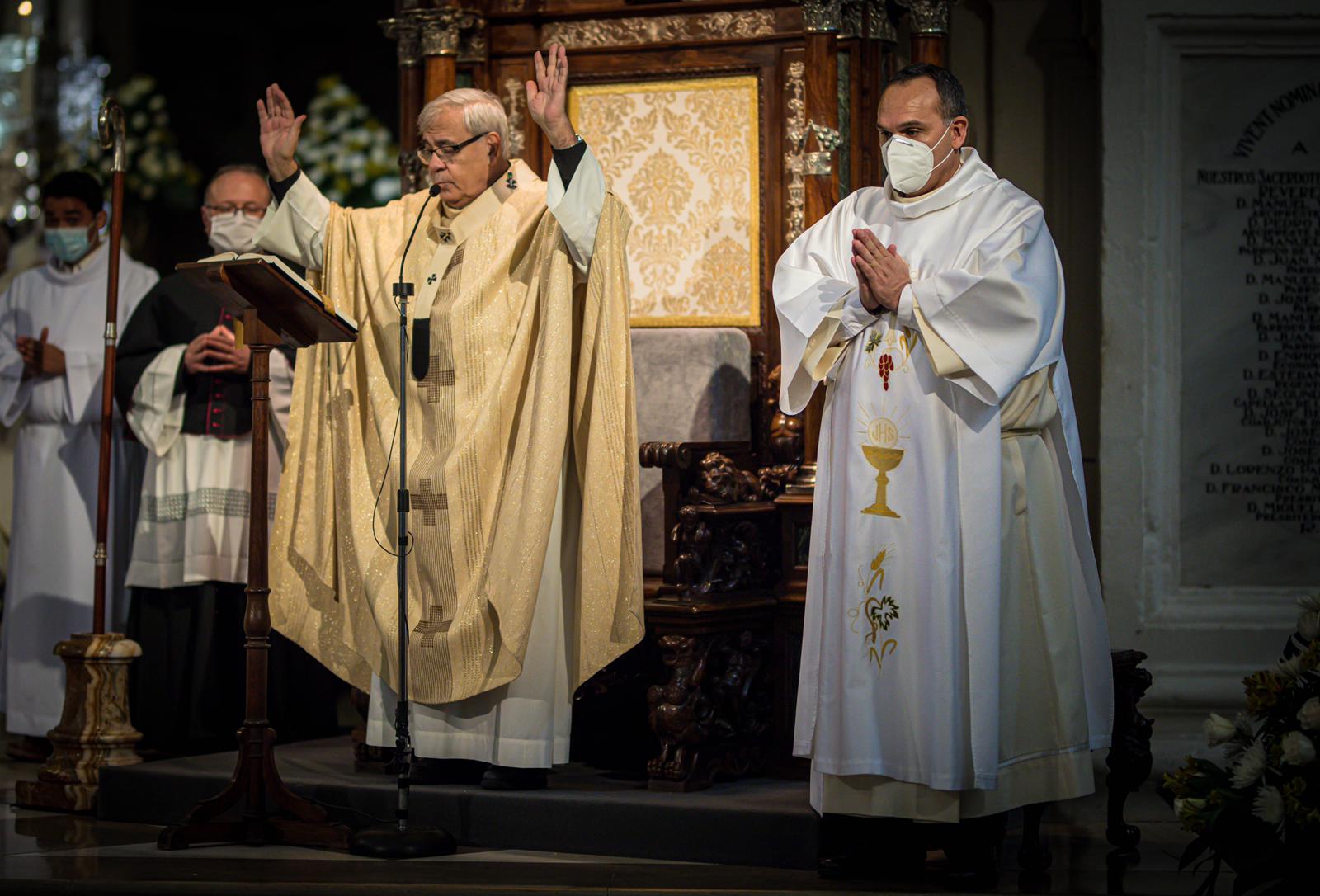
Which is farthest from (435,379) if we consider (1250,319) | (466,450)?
(1250,319)

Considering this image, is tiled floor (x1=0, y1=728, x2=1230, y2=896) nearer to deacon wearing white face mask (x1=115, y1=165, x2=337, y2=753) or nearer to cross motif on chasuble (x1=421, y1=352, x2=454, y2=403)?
deacon wearing white face mask (x1=115, y1=165, x2=337, y2=753)

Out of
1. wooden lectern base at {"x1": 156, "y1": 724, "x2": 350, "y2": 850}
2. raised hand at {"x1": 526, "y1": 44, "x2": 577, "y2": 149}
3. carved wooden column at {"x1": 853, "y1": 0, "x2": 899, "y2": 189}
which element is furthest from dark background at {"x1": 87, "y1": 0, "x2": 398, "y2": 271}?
wooden lectern base at {"x1": 156, "y1": 724, "x2": 350, "y2": 850}

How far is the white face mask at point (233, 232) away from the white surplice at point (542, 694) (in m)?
1.71

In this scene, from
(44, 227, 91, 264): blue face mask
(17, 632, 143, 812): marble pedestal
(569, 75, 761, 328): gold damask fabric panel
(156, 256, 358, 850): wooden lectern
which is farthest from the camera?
(44, 227, 91, 264): blue face mask

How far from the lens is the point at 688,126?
627cm

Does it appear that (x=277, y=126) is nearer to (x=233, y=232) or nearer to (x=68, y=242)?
(x=233, y=232)

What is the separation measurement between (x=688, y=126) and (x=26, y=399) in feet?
9.14

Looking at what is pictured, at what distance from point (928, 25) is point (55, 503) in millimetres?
3721

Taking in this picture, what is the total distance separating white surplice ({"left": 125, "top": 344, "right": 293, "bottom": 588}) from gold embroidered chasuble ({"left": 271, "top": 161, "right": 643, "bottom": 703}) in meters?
0.86

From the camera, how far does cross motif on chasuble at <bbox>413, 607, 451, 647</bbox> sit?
Result: 5188 millimetres

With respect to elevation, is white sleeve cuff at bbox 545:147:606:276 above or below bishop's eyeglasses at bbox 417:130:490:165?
below

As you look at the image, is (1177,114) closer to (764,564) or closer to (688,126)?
(688,126)

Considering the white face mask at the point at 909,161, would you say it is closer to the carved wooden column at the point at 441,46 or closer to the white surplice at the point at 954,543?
the white surplice at the point at 954,543

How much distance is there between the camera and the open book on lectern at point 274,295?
15.3 ft
